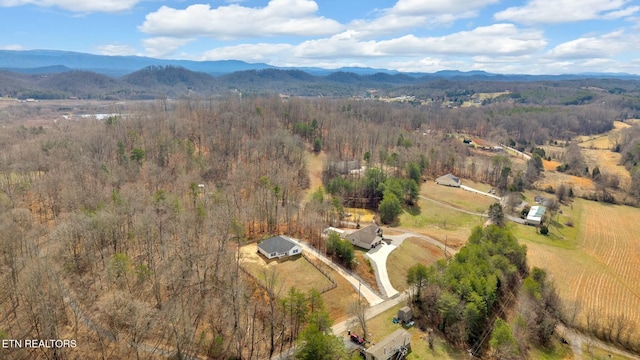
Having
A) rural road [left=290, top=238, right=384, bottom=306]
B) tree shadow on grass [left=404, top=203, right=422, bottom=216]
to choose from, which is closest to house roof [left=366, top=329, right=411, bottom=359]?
rural road [left=290, top=238, right=384, bottom=306]

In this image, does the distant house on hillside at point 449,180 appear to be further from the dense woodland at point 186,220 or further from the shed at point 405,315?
the shed at point 405,315

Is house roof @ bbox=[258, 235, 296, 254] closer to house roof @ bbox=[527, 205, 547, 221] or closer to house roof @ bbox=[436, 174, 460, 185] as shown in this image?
house roof @ bbox=[527, 205, 547, 221]

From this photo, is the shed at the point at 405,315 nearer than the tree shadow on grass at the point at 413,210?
Yes

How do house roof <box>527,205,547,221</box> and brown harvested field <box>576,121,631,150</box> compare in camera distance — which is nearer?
house roof <box>527,205,547,221</box>

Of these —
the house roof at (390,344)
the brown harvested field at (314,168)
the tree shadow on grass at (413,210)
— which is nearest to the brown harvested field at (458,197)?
the tree shadow on grass at (413,210)

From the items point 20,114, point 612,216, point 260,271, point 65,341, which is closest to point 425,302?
point 260,271

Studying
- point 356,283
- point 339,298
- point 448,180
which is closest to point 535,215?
point 448,180

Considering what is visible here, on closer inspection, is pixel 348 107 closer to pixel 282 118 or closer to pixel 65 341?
pixel 282 118
